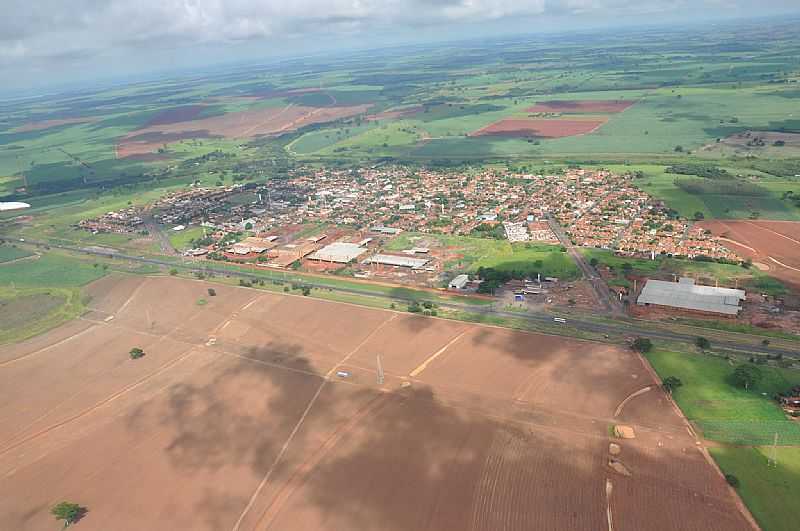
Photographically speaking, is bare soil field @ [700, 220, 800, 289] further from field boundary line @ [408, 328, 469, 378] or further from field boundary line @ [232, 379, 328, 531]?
field boundary line @ [232, 379, 328, 531]

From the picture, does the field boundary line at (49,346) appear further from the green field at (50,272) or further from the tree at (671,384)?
the tree at (671,384)

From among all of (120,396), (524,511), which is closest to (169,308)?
(120,396)

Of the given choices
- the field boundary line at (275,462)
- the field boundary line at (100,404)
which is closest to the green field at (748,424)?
the field boundary line at (275,462)

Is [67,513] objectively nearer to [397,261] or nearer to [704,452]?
[704,452]

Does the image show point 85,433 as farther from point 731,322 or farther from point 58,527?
point 731,322

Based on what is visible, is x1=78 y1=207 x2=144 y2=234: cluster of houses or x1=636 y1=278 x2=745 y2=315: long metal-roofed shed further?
x1=78 y1=207 x2=144 y2=234: cluster of houses

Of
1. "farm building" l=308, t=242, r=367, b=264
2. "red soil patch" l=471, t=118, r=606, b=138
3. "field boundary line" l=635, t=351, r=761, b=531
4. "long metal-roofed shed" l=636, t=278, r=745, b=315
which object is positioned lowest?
"field boundary line" l=635, t=351, r=761, b=531

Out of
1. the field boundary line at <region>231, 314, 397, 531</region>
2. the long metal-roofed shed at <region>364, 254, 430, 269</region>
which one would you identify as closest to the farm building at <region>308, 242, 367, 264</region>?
the long metal-roofed shed at <region>364, 254, 430, 269</region>
